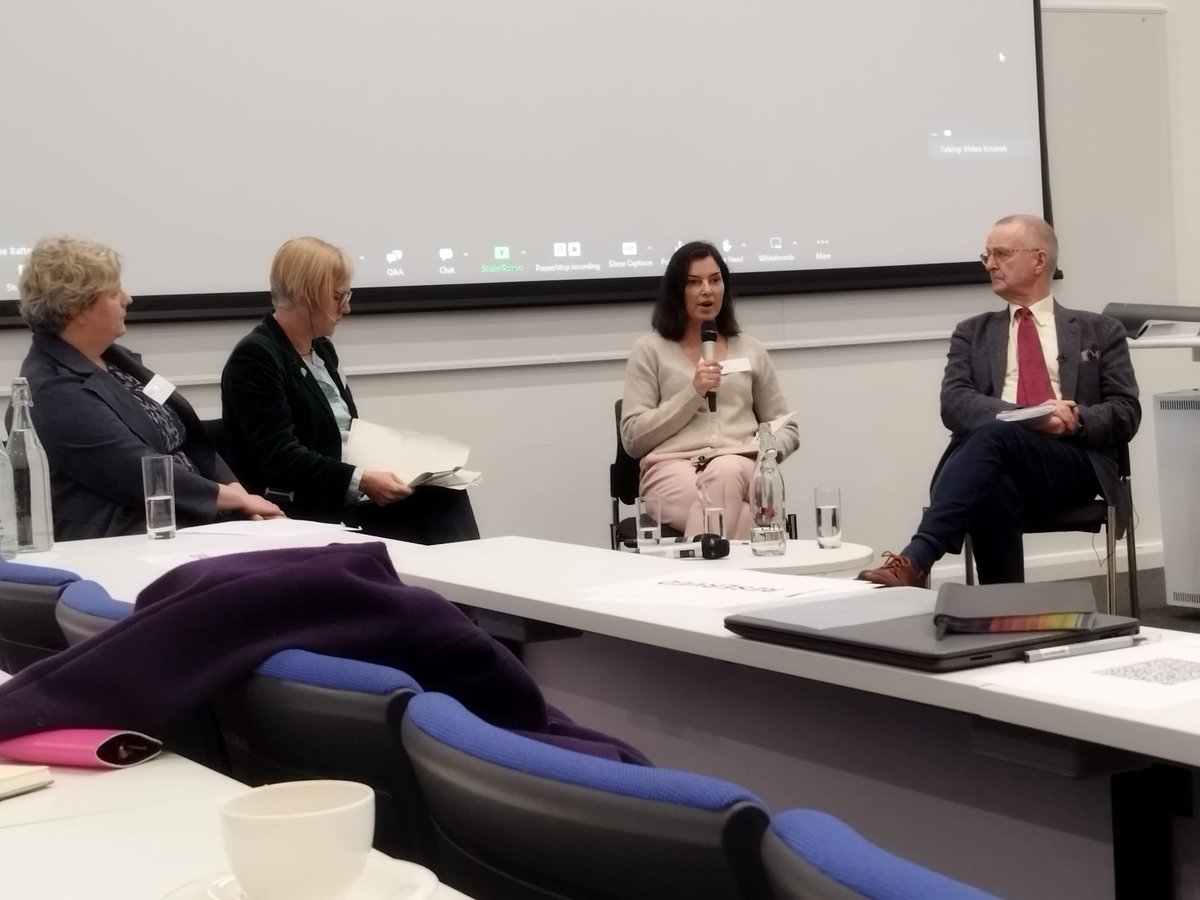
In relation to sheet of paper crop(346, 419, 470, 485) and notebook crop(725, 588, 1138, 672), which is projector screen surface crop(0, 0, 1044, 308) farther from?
notebook crop(725, 588, 1138, 672)

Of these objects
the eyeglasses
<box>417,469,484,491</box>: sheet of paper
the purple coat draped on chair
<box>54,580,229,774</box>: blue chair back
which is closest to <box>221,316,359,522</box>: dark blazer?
<box>417,469,484,491</box>: sheet of paper

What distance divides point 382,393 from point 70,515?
1.50m

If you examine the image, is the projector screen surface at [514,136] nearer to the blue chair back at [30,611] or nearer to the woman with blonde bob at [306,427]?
the woman with blonde bob at [306,427]

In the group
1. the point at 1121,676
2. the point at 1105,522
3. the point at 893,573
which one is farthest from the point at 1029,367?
the point at 1121,676

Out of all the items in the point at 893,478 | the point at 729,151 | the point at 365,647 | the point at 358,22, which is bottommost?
the point at 893,478

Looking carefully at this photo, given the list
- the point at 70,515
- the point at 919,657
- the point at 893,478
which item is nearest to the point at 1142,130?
the point at 893,478

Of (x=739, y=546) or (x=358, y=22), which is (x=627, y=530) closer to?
(x=739, y=546)

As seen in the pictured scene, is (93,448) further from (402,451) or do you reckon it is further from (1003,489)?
(1003,489)

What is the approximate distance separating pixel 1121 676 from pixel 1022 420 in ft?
8.98

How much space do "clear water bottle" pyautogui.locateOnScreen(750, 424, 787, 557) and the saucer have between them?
7.56 feet

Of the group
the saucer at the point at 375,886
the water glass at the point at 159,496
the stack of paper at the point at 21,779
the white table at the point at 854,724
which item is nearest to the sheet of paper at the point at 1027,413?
the white table at the point at 854,724

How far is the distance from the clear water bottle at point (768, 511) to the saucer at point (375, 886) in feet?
7.56

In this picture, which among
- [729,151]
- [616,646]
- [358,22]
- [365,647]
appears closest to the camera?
[365,647]

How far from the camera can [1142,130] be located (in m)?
5.62
